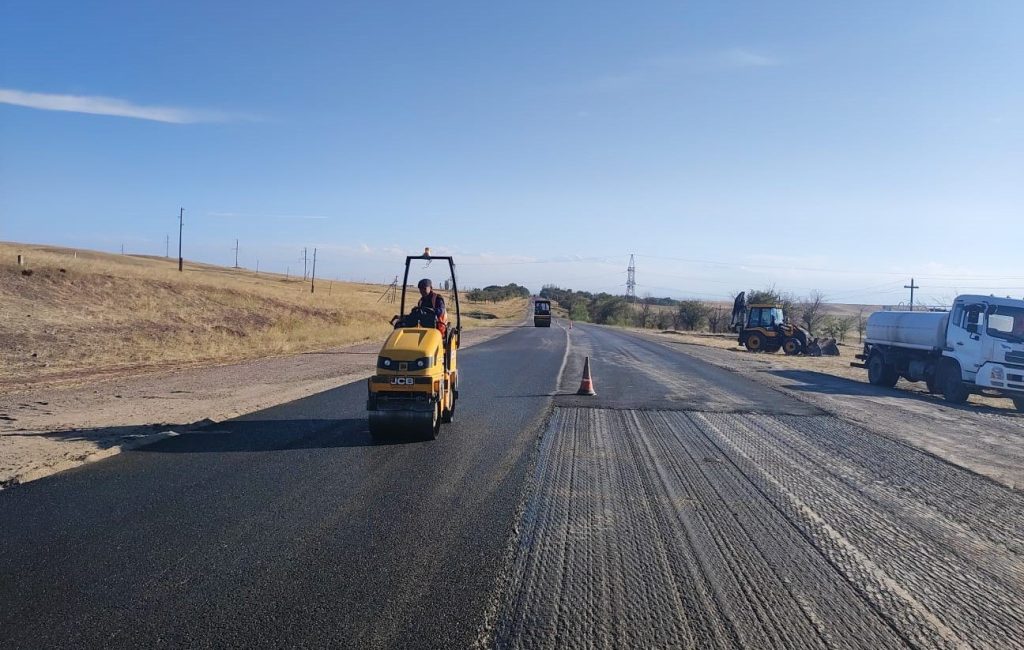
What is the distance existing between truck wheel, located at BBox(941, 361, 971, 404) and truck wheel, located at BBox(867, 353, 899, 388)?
2517 millimetres

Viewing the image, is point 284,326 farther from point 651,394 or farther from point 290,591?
point 290,591

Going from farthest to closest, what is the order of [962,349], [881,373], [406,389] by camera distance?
[881,373]
[962,349]
[406,389]

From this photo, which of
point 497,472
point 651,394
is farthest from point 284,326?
point 497,472

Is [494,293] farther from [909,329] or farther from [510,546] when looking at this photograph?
[510,546]

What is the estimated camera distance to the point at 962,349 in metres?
17.5

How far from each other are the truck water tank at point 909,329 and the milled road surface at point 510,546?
10492 mm

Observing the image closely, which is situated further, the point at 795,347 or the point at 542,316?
the point at 542,316

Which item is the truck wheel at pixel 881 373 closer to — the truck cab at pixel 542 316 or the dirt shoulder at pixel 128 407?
the dirt shoulder at pixel 128 407

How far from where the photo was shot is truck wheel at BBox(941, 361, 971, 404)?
57.0 ft

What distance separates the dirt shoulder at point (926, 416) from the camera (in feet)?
32.6

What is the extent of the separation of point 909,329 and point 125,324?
2580 cm

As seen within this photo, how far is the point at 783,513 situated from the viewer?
664 cm

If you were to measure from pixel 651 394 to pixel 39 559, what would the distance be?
12117 millimetres

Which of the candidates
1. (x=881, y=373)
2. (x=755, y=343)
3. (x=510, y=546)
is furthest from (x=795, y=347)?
(x=510, y=546)
